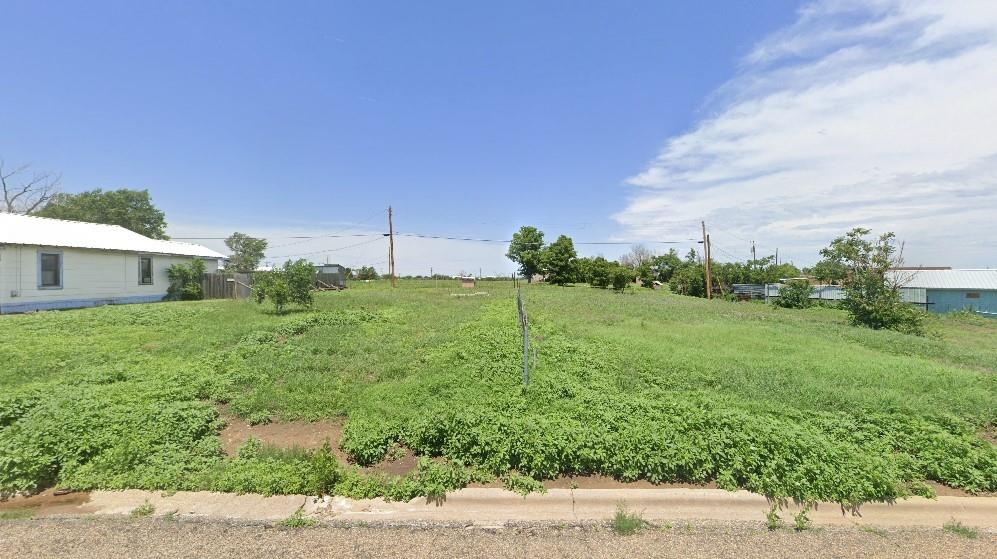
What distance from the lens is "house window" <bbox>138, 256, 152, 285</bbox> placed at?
17.3m

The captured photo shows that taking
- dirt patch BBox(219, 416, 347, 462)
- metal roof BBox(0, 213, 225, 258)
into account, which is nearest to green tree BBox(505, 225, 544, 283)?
metal roof BBox(0, 213, 225, 258)

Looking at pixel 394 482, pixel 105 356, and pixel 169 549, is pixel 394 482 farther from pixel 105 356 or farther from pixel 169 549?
pixel 105 356

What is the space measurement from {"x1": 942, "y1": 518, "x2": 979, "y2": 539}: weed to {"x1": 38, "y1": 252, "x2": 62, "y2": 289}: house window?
2122 centimetres

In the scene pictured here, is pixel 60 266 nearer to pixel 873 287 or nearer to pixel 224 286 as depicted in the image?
pixel 224 286

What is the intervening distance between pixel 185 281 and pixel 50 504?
1913cm

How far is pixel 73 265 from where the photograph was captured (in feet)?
47.7

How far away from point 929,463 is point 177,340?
11457mm

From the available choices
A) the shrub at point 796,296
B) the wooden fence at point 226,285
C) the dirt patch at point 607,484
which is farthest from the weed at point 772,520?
the shrub at point 796,296

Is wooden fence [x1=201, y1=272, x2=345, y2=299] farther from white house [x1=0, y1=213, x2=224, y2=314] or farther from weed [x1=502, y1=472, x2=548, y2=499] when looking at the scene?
weed [x1=502, y1=472, x2=548, y2=499]

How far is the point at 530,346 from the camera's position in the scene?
7.78 m

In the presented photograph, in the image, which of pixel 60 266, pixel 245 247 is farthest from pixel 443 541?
pixel 245 247

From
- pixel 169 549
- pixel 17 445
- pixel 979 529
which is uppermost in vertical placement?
pixel 17 445

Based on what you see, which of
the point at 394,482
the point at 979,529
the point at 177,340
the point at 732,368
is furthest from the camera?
the point at 177,340

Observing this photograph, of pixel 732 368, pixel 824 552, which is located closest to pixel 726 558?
pixel 824 552
